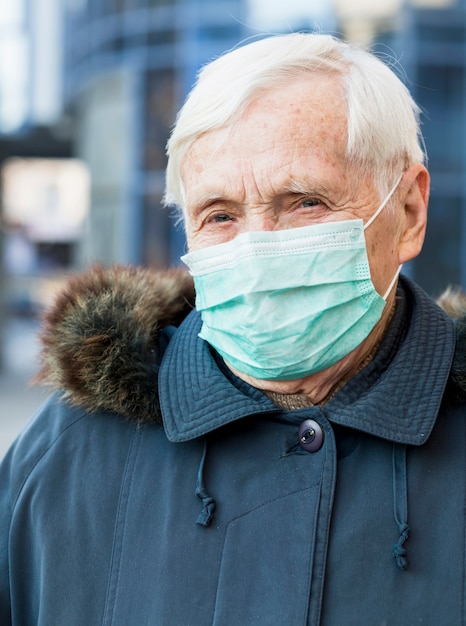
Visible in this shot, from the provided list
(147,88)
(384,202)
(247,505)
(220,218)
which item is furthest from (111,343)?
(147,88)

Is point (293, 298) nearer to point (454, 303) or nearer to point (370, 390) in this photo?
point (370, 390)

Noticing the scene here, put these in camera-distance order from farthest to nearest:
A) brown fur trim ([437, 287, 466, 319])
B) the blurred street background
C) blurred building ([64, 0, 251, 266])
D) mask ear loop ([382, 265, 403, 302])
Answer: blurred building ([64, 0, 251, 266]) < the blurred street background < brown fur trim ([437, 287, 466, 319]) < mask ear loop ([382, 265, 403, 302])

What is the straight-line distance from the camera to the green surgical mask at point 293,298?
1947 millimetres

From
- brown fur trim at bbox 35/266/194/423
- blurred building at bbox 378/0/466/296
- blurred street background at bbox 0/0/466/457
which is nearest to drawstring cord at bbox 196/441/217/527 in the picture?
brown fur trim at bbox 35/266/194/423

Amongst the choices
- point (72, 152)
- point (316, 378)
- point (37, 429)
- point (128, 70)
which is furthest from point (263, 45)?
point (72, 152)

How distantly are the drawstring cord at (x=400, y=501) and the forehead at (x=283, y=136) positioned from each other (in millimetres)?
664

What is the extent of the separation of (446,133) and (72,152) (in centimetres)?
1118

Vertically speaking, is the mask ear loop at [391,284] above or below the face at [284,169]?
below

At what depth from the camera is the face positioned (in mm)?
1929

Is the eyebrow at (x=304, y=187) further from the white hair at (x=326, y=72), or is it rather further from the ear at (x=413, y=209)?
the ear at (x=413, y=209)

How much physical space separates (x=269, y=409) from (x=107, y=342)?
0.45 m

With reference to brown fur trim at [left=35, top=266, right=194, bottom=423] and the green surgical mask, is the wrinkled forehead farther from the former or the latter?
brown fur trim at [left=35, top=266, right=194, bottom=423]

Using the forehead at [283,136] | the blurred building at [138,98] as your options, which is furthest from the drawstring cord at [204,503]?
the blurred building at [138,98]

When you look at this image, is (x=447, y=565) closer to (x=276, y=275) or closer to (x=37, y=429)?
(x=276, y=275)
